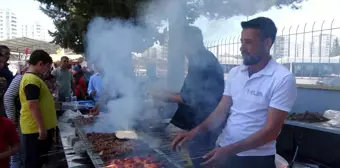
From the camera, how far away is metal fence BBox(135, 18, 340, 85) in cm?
549

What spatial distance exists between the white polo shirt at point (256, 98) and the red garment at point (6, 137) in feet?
5.86

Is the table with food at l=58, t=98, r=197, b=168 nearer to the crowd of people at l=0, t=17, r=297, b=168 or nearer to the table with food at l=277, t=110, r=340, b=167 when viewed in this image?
the crowd of people at l=0, t=17, r=297, b=168

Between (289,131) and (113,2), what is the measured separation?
358cm

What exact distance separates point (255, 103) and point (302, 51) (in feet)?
14.9

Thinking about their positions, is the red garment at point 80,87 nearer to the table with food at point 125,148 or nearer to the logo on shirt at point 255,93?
the table with food at point 125,148

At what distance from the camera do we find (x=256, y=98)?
1.97m

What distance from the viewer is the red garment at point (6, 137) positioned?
2.71 m

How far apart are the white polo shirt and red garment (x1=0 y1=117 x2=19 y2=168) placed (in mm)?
1787

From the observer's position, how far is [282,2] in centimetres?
397

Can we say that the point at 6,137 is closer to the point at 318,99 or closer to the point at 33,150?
the point at 33,150

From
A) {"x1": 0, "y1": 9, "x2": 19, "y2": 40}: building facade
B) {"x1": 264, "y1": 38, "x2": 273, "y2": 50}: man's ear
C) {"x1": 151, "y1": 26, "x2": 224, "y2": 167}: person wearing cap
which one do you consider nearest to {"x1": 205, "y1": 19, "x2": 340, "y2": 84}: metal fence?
{"x1": 151, "y1": 26, "x2": 224, "y2": 167}: person wearing cap

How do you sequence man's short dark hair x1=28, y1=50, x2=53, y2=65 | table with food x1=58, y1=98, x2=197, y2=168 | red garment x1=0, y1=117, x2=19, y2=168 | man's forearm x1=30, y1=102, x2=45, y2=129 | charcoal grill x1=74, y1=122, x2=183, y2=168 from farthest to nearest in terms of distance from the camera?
man's short dark hair x1=28, y1=50, x2=53, y2=65 < man's forearm x1=30, y1=102, x2=45, y2=129 < red garment x1=0, y1=117, x2=19, y2=168 < table with food x1=58, y1=98, x2=197, y2=168 < charcoal grill x1=74, y1=122, x2=183, y2=168

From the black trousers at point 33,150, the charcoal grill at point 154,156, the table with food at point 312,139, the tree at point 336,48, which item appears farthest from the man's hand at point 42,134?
the tree at point 336,48

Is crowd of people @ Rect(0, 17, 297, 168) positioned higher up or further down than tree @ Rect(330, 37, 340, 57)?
further down
